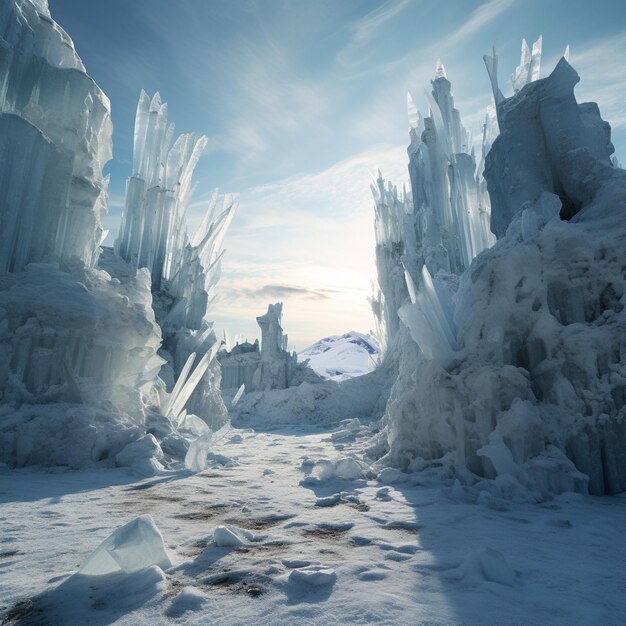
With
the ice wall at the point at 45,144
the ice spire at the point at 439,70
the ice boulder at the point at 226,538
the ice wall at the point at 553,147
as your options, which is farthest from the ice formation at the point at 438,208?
the ice boulder at the point at 226,538

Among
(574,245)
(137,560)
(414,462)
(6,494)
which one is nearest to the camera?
(137,560)

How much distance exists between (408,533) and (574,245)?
15.2ft

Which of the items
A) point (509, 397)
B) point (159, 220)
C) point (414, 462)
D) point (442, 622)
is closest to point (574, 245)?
point (509, 397)

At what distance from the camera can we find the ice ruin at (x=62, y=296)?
21.6ft

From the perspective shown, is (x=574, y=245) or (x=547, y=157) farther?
(x=547, y=157)

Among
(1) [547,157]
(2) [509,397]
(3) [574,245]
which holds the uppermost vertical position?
(1) [547,157]

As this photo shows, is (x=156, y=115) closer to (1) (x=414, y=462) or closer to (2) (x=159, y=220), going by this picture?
(2) (x=159, y=220)

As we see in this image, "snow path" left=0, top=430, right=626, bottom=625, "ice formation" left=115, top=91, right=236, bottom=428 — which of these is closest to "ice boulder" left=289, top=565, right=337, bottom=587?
"snow path" left=0, top=430, right=626, bottom=625

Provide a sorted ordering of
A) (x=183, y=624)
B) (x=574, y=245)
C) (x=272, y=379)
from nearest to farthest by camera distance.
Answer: (x=183, y=624) < (x=574, y=245) < (x=272, y=379)

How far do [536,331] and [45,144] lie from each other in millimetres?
10062

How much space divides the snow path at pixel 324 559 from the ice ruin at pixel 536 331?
756 mm

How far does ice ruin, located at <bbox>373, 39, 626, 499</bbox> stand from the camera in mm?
4621

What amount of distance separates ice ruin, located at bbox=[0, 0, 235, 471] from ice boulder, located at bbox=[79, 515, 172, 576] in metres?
4.21

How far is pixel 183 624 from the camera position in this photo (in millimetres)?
1808
